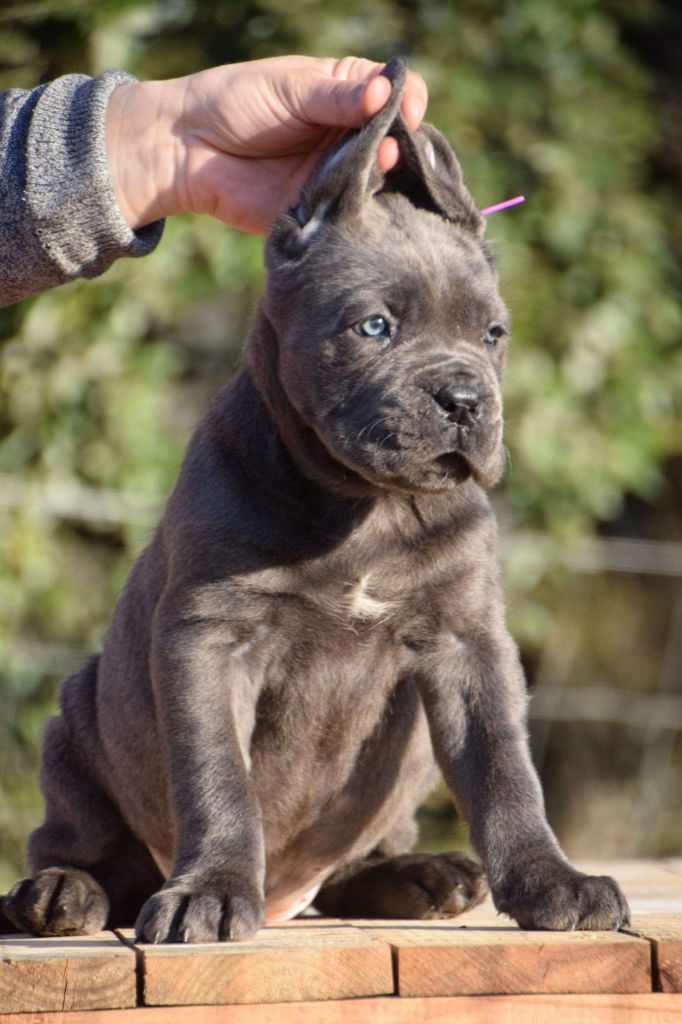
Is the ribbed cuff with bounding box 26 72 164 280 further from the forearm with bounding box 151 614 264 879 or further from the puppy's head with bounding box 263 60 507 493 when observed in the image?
the forearm with bounding box 151 614 264 879

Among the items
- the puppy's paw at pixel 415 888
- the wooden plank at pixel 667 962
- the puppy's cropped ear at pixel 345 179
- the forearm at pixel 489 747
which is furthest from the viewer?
the puppy's paw at pixel 415 888

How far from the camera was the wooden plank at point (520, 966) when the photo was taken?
243cm

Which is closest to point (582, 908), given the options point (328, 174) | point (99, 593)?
point (328, 174)

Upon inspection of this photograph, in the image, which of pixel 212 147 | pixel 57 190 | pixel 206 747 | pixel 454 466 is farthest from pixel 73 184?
pixel 206 747

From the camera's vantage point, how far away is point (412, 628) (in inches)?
124

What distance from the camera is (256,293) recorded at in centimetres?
631

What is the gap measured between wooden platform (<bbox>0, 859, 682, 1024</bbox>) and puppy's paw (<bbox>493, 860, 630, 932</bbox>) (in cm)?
10

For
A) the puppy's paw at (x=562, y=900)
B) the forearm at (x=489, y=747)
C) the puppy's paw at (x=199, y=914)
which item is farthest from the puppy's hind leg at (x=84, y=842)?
the puppy's paw at (x=562, y=900)

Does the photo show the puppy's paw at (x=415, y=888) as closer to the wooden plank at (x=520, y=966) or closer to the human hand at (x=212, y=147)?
the wooden plank at (x=520, y=966)

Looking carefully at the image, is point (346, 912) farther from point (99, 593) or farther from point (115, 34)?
point (115, 34)

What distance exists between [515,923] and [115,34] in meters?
3.98

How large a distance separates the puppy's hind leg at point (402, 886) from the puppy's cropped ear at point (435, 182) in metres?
1.42

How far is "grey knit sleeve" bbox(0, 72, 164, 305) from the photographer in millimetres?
3432

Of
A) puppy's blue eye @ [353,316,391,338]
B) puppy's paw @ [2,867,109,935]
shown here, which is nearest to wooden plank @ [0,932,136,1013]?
puppy's paw @ [2,867,109,935]
